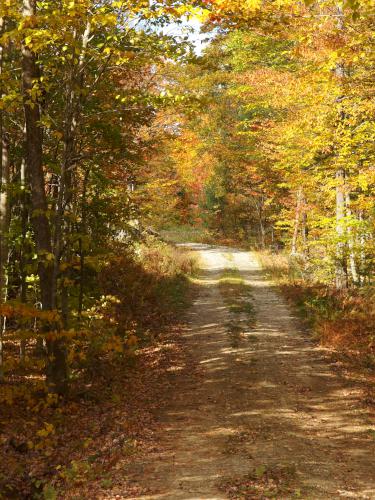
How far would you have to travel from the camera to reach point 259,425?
791 cm

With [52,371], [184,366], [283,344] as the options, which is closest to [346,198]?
[283,344]

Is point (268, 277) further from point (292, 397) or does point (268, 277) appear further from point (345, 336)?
point (292, 397)

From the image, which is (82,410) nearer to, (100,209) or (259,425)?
(259,425)

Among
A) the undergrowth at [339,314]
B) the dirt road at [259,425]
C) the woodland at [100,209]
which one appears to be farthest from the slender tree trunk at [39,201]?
the undergrowth at [339,314]

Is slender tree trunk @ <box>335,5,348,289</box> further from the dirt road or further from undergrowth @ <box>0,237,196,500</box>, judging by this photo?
undergrowth @ <box>0,237,196,500</box>

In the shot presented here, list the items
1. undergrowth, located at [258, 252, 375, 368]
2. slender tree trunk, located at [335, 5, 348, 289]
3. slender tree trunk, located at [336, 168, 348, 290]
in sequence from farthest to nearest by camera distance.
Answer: slender tree trunk, located at [336, 168, 348, 290] → slender tree trunk, located at [335, 5, 348, 289] → undergrowth, located at [258, 252, 375, 368]

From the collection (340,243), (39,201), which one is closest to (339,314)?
(340,243)

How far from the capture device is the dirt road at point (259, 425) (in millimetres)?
6004

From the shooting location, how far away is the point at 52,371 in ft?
28.8

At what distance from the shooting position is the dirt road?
6004 mm

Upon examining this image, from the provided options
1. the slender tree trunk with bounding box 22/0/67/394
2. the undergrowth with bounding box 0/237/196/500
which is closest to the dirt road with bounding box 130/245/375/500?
the undergrowth with bounding box 0/237/196/500

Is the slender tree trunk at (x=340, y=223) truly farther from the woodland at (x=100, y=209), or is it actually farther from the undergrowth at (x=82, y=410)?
the undergrowth at (x=82, y=410)

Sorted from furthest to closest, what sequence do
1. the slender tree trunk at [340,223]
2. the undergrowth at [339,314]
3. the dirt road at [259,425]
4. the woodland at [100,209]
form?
1. the slender tree trunk at [340,223]
2. the undergrowth at [339,314]
3. the woodland at [100,209]
4. the dirt road at [259,425]

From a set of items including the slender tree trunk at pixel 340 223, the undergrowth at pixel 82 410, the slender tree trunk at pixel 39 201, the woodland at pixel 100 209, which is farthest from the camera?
the slender tree trunk at pixel 340 223
